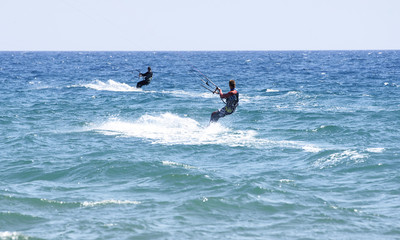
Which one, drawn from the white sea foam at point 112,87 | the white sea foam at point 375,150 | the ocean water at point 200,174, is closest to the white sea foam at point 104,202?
the ocean water at point 200,174

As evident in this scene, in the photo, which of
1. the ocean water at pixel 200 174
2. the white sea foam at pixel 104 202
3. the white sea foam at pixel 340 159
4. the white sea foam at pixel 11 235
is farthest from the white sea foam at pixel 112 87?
the white sea foam at pixel 11 235

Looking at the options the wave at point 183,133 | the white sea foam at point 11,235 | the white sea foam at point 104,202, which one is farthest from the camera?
the wave at point 183,133

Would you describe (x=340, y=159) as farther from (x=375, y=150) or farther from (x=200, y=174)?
(x=200, y=174)

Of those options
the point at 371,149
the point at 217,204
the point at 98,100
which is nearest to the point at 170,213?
the point at 217,204

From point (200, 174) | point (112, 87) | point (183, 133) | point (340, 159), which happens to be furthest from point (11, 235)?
point (112, 87)

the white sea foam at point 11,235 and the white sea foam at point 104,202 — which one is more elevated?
the white sea foam at point 104,202

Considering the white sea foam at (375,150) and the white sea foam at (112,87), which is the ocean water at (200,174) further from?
the white sea foam at (112,87)

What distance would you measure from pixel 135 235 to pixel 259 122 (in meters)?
16.2

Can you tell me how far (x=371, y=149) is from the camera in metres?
17.8

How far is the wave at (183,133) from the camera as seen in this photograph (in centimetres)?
1930

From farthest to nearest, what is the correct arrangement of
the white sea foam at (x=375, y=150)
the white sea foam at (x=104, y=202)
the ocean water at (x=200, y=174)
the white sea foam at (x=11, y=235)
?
the white sea foam at (x=375, y=150) → the white sea foam at (x=104, y=202) → the ocean water at (x=200, y=174) → the white sea foam at (x=11, y=235)

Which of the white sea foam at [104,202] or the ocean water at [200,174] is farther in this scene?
the white sea foam at [104,202]

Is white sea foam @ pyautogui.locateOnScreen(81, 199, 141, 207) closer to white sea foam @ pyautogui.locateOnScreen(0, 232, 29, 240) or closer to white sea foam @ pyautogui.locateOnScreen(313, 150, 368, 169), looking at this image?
white sea foam @ pyautogui.locateOnScreen(0, 232, 29, 240)

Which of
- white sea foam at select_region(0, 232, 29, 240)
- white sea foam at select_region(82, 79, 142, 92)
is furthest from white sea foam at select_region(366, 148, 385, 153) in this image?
white sea foam at select_region(82, 79, 142, 92)
